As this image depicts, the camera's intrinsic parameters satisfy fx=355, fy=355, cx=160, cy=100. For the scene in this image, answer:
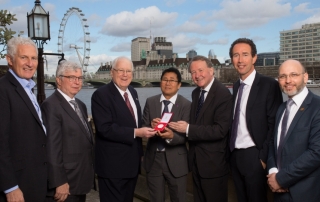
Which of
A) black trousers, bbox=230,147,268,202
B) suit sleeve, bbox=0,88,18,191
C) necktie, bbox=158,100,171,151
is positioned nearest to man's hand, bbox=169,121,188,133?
necktie, bbox=158,100,171,151

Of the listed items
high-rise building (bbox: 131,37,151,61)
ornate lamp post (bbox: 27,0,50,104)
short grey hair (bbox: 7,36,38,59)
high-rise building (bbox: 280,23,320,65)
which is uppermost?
high-rise building (bbox: 131,37,151,61)

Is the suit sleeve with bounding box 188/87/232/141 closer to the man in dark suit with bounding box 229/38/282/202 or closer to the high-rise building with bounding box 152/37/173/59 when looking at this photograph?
the man in dark suit with bounding box 229/38/282/202

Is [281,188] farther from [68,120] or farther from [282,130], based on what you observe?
[68,120]

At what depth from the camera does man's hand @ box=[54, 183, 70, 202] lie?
3068 millimetres

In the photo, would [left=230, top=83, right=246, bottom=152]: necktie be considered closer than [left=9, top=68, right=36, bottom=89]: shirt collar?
No

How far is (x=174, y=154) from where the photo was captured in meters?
3.54

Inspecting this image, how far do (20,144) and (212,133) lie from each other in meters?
1.65

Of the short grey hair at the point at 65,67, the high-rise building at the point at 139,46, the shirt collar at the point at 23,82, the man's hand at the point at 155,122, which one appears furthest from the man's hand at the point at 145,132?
the high-rise building at the point at 139,46

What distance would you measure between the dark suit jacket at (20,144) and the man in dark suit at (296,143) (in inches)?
72.2

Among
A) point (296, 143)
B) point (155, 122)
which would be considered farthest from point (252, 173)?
point (155, 122)

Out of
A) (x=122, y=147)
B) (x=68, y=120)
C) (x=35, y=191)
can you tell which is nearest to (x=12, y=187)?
(x=35, y=191)

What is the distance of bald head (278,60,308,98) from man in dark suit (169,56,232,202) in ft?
2.20

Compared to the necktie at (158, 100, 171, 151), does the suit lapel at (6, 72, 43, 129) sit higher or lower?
higher

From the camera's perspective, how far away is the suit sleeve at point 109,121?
3371 mm
